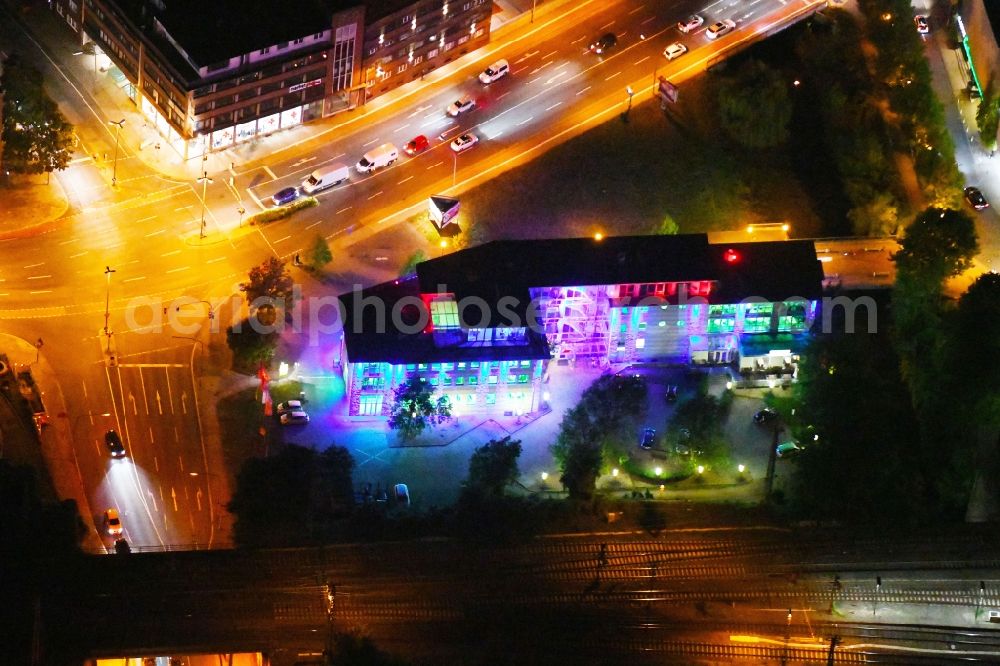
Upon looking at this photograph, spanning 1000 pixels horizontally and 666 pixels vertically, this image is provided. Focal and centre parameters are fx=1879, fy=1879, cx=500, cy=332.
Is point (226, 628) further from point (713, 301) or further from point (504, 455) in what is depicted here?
point (713, 301)

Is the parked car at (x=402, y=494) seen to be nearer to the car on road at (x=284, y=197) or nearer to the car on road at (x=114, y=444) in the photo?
the car on road at (x=114, y=444)

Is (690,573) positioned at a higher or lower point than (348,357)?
lower

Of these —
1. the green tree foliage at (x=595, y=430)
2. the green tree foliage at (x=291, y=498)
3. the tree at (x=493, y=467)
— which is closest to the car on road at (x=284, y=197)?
the green tree foliage at (x=291, y=498)

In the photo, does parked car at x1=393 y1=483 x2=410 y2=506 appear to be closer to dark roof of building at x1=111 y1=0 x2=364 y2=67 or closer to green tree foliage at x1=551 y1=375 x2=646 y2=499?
green tree foliage at x1=551 y1=375 x2=646 y2=499

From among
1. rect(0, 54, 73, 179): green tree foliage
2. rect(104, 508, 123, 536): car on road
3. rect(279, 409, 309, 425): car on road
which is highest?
rect(0, 54, 73, 179): green tree foliage

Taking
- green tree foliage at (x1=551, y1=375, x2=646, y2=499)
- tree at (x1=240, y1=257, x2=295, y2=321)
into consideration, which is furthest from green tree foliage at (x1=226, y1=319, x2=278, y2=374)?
green tree foliage at (x1=551, y1=375, x2=646, y2=499)

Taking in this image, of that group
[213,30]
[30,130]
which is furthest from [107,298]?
[213,30]

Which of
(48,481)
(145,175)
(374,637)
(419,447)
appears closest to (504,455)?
(419,447)

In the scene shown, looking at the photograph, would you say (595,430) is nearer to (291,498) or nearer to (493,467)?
(493,467)

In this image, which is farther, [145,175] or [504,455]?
[145,175]
